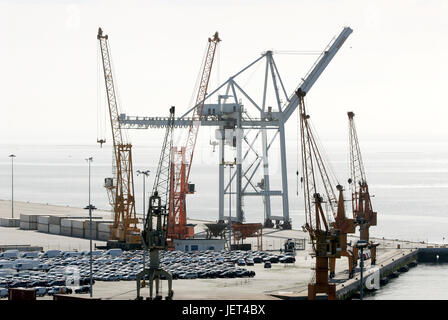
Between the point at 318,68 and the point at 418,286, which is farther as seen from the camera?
the point at 318,68

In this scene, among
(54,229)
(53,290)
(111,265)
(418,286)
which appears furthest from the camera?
(54,229)

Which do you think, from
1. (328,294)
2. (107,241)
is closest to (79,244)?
(107,241)

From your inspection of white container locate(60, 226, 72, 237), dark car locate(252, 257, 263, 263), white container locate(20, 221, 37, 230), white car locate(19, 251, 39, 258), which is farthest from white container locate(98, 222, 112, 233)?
dark car locate(252, 257, 263, 263)

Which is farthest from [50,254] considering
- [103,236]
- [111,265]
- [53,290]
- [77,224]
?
[77,224]

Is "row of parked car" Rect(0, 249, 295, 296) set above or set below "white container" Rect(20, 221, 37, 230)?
below

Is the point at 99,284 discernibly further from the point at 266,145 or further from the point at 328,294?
the point at 266,145

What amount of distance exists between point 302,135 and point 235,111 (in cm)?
6622

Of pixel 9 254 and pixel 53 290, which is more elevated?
pixel 9 254

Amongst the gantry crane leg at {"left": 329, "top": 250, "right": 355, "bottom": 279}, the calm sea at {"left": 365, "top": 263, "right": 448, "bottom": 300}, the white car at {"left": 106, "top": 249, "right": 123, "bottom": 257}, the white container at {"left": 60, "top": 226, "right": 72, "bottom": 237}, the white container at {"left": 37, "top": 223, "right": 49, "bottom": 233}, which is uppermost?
the white container at {"left": 37, "top": 223, "right": 49, "bottom": 233}

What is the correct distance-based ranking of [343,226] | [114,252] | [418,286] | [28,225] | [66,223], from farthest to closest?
[28,225]
[66,223]
[114,252]
[418,286]
[343,226]

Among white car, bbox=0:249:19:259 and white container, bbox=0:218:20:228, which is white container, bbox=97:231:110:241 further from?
white container, bbox=0:218:20:228

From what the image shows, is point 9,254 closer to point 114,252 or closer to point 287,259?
point 114,252

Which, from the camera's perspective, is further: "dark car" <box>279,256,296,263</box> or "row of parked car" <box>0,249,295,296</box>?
"dark car" <box>279,256,296,263</box>

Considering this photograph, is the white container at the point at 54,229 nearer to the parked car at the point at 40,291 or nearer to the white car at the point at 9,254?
the white car at the point at 9,254
